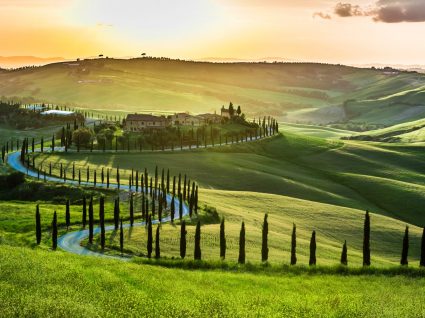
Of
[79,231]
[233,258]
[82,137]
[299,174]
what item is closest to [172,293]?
[233,258]

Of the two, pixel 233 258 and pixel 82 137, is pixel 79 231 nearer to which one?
pixel 233 258

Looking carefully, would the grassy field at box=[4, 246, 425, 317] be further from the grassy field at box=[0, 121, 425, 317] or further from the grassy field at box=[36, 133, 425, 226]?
the grassy field at box=[36, 133, 425, 226]

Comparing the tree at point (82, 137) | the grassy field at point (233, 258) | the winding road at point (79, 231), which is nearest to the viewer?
the grassy field at point (233, 258)

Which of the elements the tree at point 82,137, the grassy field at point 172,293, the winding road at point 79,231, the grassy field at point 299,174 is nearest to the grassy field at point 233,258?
the grassy field at point 172,293

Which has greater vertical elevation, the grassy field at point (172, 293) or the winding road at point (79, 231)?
the grassy field at point (172, 293)

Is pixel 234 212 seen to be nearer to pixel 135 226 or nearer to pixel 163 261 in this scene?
pixel 135 226

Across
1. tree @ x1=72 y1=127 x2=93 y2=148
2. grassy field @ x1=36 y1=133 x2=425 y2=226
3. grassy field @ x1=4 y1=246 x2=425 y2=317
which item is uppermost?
tree @ x1=72 y1=127 x2=93 y2=148

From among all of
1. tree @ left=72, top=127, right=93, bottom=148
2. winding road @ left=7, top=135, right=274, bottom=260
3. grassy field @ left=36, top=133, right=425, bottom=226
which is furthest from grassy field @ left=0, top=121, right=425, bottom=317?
tree @ left=72, top=127, right=93, bottom=148

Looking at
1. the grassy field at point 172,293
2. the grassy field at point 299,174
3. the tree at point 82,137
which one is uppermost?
the tree at point 82,137

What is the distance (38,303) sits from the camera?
3503cm

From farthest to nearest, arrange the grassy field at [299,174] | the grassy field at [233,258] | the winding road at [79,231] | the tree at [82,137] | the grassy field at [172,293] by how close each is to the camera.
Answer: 1. the tree at [82,137]
2. the grassy field at [299,174]
3. the winding road at [79,231]
4. the grassy field at [233,258]
5. the grassy field at [172,293]

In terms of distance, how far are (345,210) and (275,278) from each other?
65281 millimetres

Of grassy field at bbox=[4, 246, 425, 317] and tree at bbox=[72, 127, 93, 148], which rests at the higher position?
tree at bbox=[72, 127, 93, 148]

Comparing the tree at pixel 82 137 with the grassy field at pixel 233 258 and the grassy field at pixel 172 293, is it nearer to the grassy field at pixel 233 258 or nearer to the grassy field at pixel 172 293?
the grassy field at pixel 233 258
